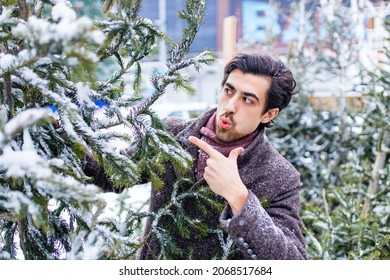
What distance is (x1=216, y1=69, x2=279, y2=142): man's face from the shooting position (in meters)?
1.82

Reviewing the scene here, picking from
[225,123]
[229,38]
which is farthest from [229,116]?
[229,38]

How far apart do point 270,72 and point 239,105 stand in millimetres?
189

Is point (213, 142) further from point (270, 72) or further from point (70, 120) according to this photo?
point (70, 120)

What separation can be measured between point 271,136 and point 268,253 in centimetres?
338

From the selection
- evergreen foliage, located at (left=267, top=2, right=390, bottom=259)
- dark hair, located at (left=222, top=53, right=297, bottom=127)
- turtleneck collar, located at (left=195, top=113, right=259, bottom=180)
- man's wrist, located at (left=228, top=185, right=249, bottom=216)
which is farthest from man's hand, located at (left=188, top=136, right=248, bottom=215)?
evergreen foliage, located at (left=267, top=2, right=390, bottom=259)

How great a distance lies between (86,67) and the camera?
93 cm

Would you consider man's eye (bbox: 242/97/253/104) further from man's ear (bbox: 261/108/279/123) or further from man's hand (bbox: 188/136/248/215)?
man's hand (bbox: 188/136/248/215)

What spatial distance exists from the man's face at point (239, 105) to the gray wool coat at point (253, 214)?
9 cm

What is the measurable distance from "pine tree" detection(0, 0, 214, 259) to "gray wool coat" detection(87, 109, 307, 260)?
254 mm

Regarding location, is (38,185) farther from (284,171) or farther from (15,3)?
(284,171)

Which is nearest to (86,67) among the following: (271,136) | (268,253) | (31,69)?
(31,69)

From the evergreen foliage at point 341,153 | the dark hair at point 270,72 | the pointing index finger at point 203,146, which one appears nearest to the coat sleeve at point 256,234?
the pointing index finger at point 203,146

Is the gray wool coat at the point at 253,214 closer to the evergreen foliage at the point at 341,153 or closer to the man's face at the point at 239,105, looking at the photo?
the man's face at the point at 239,105
